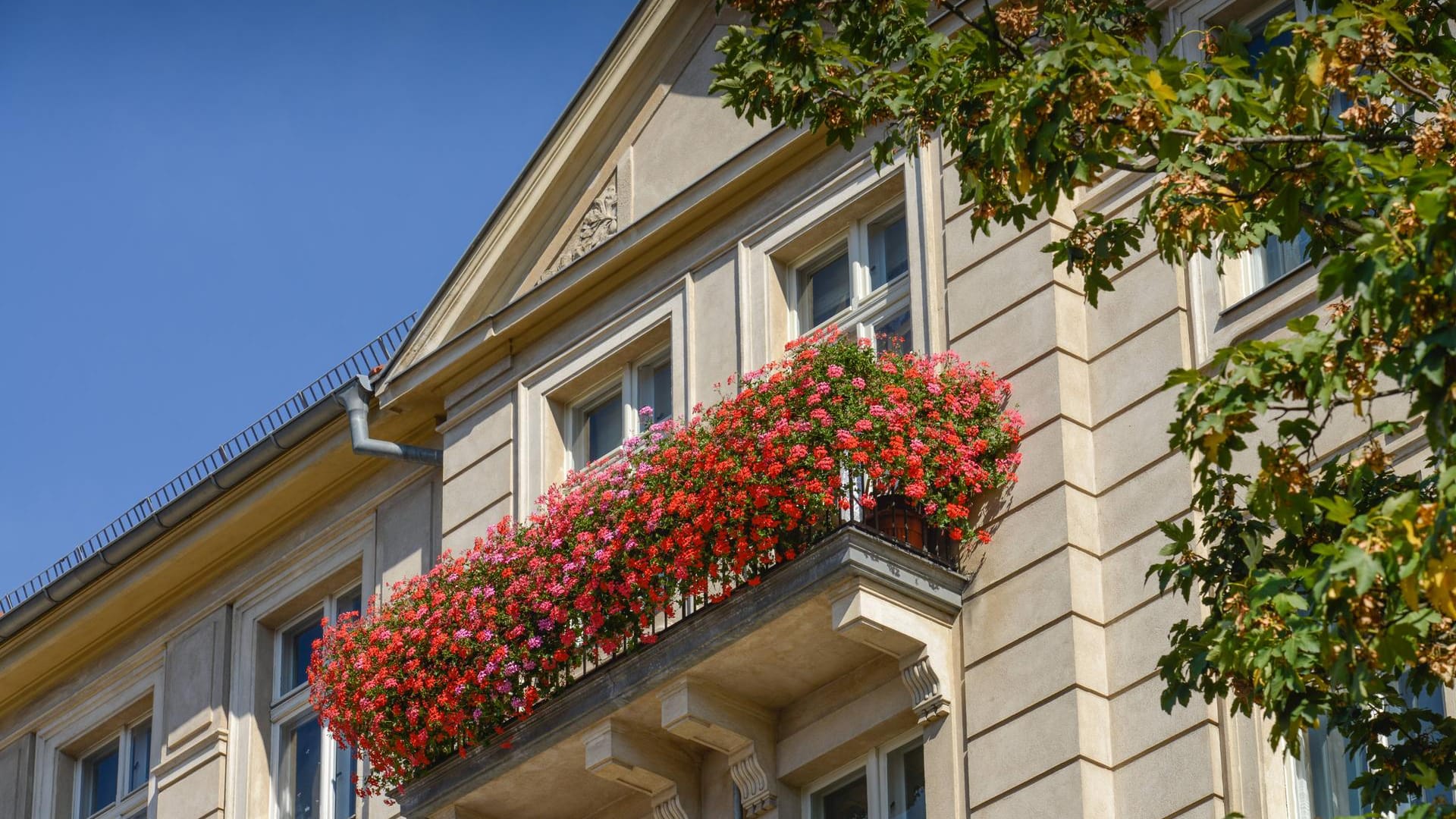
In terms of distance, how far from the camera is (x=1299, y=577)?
11055 mm

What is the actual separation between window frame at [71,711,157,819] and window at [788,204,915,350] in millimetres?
8231

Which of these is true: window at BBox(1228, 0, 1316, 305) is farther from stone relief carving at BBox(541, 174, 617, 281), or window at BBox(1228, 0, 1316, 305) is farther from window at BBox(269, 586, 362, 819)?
window at BBox(269, 586, 362, 819)

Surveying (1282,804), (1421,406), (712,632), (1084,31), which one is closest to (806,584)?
(712,632)

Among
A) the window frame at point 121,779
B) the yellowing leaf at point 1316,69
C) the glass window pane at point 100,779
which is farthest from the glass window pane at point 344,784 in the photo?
the yellowing leaf at point 1316,69

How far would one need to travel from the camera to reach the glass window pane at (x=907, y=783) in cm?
1745

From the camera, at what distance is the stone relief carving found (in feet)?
72.2

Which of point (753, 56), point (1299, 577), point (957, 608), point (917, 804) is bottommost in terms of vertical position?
point (1299, 577)

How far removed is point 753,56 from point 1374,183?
387 centimetres

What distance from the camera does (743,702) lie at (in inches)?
723

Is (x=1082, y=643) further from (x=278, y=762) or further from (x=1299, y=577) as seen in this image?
(x=278, y=762)

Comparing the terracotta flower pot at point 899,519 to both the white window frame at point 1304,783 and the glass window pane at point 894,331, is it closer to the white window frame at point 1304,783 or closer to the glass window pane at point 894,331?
the glass window pane at point 894,331

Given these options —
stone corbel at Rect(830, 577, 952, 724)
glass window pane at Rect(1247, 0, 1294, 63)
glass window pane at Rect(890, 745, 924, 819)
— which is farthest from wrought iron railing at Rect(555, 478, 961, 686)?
glass window pane at Rect(1247, 0, 1294, 63)

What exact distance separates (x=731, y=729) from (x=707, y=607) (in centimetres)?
90

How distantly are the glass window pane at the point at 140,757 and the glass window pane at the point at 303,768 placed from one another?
2.28 m
